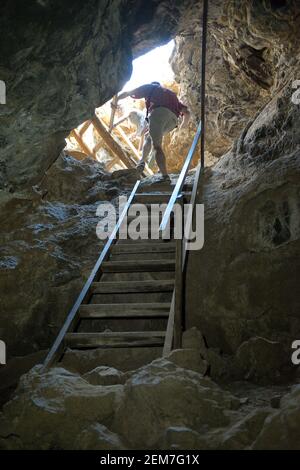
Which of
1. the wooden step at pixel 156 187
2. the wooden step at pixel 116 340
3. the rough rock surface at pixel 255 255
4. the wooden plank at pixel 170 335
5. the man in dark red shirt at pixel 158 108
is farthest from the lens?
the man in dark red shirt at pixel 158 108

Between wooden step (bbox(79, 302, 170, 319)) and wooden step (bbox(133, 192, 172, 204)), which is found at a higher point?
wooden step (bbox(133, 192, 172, 204))

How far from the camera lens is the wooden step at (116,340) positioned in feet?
10.4

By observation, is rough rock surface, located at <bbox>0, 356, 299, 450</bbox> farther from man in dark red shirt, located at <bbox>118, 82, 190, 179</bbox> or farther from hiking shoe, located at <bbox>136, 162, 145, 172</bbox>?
hiking shoe, located at <bbox>136, 162, 145, 172</bbox>

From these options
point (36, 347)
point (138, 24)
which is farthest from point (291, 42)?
point (36, 347)

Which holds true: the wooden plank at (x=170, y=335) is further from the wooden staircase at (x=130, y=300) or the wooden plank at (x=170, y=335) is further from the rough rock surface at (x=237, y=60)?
the rough rock surface at (x=237, y=60)

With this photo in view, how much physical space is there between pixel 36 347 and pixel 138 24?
4.89 meters

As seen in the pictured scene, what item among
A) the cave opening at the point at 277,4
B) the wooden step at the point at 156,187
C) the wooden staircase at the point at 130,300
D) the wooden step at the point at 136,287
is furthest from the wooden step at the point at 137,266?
the cave opening at the point at 277,4

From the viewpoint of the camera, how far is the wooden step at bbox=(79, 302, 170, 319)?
3.41 m

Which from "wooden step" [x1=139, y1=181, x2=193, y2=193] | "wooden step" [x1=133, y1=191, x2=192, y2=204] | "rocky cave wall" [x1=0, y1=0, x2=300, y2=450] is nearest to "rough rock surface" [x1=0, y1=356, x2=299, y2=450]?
"rocky cave wall" [x1=0, y1=0, x2=300, y2=450]

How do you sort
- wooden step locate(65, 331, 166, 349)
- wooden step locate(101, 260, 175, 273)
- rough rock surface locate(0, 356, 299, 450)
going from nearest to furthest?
1. rough rock surface locate(0, 356, 299, 450)
2. wooden step locate(65, 331, 166, 349)
3. wooden step locate(101, 260, 175, 273)

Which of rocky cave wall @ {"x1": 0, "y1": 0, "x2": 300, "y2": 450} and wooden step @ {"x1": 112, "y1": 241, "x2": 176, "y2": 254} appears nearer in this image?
rocky cave wall @ {"x1": 0, "y1": 0, "x2": 300, "y2": 450}

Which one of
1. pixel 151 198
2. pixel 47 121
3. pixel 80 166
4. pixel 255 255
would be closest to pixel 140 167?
pixel 80 166

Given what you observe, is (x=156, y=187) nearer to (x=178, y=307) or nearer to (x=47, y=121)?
(x=47, y=121)

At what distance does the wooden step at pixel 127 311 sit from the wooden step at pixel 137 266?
63cm
